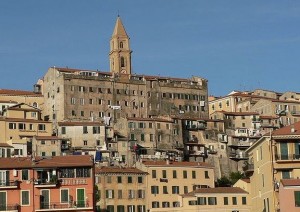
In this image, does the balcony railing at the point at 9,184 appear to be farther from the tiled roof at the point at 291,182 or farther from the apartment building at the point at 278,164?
the tiled roof at the point at 291,182

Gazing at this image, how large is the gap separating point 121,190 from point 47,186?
31.7 meters

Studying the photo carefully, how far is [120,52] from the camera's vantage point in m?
170

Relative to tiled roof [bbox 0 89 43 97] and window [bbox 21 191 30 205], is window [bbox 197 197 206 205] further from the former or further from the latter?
tiled roof [bbox 0 89 43 97]

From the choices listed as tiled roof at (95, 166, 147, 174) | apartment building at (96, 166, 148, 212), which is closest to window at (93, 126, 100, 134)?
tiled roof at (95, 166, 147, 174)

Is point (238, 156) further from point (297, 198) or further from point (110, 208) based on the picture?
point (297, 198)

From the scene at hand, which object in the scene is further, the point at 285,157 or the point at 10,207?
the point at 285,157

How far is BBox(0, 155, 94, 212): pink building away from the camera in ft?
231

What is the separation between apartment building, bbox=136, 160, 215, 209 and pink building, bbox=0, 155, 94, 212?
31.8 metres

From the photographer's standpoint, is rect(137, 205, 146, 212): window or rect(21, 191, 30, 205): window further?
rect(137, 205, 146, 212): window

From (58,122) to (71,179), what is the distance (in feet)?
184

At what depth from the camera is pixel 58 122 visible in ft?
418

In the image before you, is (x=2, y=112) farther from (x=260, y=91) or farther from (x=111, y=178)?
(x=260, y=91)

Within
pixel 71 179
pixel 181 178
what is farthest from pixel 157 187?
pixel 71 179

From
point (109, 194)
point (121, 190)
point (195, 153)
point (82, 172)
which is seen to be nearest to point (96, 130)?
point (195, 153)
